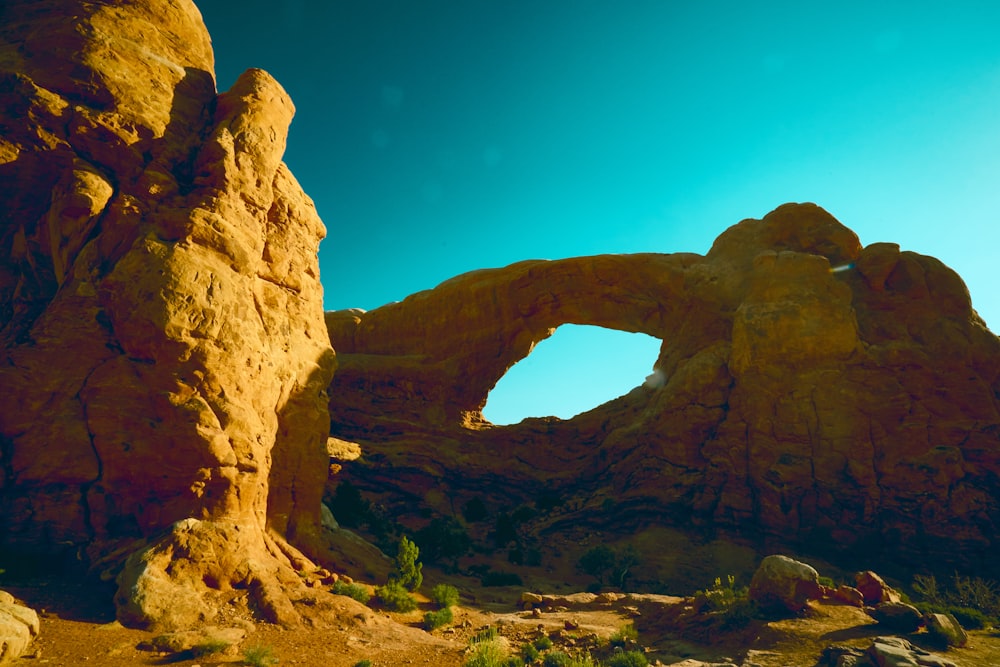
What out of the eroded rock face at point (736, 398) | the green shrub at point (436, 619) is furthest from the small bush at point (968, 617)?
the green shrub at point (436, 619)

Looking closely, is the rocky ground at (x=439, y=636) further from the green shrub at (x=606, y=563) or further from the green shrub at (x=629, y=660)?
the green shrub at (x=606, y=563)

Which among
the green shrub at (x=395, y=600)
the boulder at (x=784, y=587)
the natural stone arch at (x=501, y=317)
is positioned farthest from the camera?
the natural stone arch at (x=501, y=317)

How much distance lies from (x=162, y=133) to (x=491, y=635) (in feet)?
51.9

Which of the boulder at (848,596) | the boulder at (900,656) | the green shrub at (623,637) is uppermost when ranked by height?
the boulder at (848,596)

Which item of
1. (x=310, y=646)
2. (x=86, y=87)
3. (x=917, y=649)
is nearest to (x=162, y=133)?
(x=86, y=87)

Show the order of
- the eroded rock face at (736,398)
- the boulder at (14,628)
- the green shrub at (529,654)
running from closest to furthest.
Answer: the boulder at (14,628)
the green shrub at (529,654)
the eroded rock face at (736,398)

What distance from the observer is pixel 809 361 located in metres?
29.8

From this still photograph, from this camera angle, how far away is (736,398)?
3166 cm

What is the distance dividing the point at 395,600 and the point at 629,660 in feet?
21.4

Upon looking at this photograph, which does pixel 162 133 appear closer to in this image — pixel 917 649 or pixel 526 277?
pixel 917 649

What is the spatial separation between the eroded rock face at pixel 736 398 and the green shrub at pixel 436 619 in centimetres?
1995

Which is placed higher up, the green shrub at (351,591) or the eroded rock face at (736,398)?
the eroded rock face at (736,398)

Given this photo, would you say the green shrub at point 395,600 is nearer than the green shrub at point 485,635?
No

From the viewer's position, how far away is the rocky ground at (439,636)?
9.09 meters
